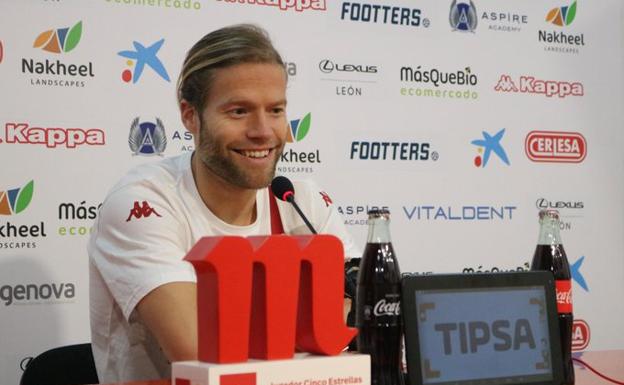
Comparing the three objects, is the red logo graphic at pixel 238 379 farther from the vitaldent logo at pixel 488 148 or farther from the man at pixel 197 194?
the vitaldent logo at pixel 488 148

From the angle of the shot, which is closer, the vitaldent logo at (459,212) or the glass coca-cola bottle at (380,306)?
the glass coca-cola bottle at (380,306)

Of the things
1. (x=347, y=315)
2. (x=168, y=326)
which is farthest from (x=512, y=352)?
(x=168, y=326)

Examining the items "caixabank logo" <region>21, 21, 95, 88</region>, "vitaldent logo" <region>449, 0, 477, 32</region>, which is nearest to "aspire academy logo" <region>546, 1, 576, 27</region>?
"vitaldent logo" <region>449, 0, 477, 32</region>

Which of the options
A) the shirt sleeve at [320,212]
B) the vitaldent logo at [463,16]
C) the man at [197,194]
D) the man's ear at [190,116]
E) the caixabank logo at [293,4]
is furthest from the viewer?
the vitaldent logo at [463,16]

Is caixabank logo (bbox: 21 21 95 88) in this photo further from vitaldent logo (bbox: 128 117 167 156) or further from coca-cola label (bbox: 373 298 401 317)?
coca-cola label (bbox: 373 298 401 317)

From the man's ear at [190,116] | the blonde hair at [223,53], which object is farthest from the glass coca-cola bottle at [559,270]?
the man's ear at [190,116]

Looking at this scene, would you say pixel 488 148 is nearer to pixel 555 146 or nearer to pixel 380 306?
pixel 555 146

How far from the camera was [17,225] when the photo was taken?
277cm

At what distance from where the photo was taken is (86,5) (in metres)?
2.90

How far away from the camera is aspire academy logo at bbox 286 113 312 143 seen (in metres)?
3.18

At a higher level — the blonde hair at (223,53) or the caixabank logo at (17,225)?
the blonde hair at (223,53)

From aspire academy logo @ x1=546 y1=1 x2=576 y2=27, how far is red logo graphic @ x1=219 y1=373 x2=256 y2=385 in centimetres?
305

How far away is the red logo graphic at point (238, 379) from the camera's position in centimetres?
96

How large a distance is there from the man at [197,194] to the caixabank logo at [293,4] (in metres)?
1.28
